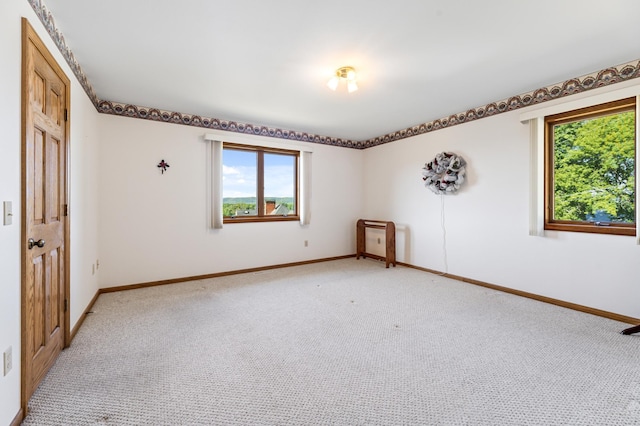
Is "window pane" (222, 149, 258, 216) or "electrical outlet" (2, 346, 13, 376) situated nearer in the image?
"electrical outlet" (2, 346, 13, 376)

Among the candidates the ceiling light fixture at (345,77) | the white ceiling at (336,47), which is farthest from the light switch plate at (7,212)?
the ceiling light fixture at (345,77)

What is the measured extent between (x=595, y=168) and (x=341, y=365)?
3276 mm

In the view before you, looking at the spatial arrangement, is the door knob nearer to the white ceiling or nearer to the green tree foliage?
the white ceiling

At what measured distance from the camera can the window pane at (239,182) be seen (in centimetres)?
455

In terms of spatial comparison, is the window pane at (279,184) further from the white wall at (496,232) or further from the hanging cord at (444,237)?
the hanging cord at (444,237)

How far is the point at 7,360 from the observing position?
1398mm

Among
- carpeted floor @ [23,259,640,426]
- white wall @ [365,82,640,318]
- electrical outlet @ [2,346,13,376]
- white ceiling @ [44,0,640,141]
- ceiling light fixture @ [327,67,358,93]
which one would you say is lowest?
carpeted floor @ [23,259,640,426]

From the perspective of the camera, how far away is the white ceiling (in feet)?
6.29

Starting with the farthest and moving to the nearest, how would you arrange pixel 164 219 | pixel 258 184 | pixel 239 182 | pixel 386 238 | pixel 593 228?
pixel 386 238
pixel 258 184
pixel 239 182
pixel 164 219
pixel 593 228

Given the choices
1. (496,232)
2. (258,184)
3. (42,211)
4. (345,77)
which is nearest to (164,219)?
(258,184)

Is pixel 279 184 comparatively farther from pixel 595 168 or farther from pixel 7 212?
pixel 595 168

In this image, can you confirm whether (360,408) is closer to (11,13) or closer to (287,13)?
(287,13)

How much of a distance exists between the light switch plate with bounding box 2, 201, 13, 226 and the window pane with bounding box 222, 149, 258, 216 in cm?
307

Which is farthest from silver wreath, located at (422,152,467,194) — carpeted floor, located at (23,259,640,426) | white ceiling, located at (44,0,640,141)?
carpeted floor, located at (23,259,640,426)
